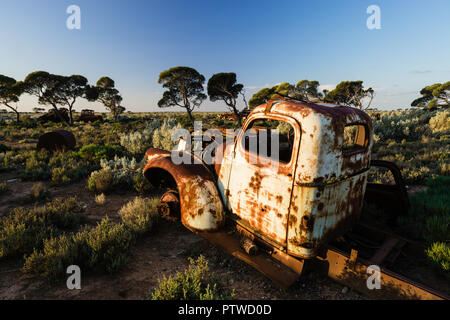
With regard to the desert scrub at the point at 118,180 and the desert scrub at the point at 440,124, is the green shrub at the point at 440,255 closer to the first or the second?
the desert scrub at the point at 118,180

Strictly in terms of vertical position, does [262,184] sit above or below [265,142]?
below

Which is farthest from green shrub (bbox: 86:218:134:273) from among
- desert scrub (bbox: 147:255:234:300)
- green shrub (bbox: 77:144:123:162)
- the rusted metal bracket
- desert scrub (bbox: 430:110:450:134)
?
desert scrub (bbox: 430:110:450:134)

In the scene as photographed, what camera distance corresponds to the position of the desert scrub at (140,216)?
4.08m

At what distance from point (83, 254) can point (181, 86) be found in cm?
3659

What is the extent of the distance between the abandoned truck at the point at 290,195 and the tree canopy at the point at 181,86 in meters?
32.2

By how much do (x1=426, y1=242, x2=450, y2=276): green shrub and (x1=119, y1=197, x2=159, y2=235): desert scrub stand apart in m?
4.45

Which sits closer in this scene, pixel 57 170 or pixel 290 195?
pixel 290 195

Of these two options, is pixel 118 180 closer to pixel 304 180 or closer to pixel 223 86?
pixel 304 180

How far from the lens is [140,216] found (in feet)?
14.1

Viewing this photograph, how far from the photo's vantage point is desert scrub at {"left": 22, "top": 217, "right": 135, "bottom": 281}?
2936mm

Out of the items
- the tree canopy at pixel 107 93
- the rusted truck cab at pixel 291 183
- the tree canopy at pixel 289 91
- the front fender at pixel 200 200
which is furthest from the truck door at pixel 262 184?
the tree canopy at pixel 107 93

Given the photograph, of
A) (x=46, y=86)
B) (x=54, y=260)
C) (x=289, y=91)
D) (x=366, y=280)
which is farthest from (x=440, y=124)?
(x=46, y=86)
